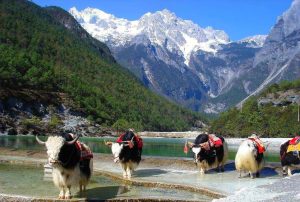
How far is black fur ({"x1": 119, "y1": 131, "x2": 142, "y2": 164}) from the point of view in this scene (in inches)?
838

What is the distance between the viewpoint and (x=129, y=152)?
21547mm

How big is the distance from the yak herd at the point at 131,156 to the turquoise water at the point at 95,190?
818 mm

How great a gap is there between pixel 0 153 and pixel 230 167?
16.3 metres

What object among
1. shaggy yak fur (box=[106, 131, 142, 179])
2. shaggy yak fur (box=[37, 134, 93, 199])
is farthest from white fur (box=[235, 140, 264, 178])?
shaggy yak fur (box=[37, 134, 93, 199])

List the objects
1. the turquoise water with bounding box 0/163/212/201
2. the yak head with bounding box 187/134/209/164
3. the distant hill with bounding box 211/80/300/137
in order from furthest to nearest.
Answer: the distant hill with bounding box 211/80/300/137 < the yak head with bounding box 187/134/209/164 < the turquoise water with bounding box 0/163/212/201

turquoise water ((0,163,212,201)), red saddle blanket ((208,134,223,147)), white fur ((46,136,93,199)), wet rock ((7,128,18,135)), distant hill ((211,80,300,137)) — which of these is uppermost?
distant hill ((211,80,300,137))

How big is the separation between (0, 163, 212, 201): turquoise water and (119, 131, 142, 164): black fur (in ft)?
3.80

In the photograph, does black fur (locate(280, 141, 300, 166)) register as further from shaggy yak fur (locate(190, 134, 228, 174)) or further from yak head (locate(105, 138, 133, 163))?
yak head (locate(105, 138, 133, 163))

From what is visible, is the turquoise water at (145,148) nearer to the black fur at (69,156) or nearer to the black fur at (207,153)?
the black fur at (207,153)

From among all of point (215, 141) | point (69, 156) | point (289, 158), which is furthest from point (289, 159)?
point (69, 156)

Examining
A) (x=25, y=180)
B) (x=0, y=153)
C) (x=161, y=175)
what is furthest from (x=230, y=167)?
(x=0, y=153)

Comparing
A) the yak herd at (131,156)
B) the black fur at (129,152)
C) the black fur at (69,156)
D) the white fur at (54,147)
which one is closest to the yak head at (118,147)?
the yak herd at (131,156)

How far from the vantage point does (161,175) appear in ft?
73.8

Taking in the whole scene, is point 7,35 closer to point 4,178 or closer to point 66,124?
point 66,124
